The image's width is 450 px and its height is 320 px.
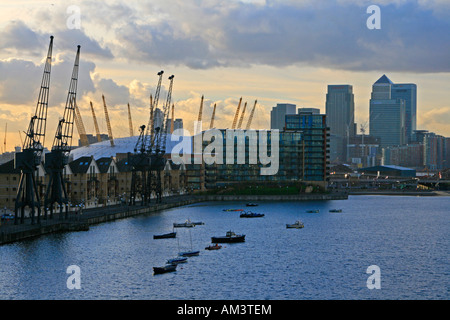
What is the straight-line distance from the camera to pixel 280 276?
2665 inches

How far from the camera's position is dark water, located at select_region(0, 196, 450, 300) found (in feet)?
200

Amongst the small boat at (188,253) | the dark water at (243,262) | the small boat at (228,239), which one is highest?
the small boat at (228,239)

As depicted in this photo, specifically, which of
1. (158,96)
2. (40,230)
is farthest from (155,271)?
(158,96)

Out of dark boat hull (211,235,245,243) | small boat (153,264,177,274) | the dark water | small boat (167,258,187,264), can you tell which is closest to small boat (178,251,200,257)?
the dark water

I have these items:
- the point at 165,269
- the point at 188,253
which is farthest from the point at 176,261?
the point at 188,253

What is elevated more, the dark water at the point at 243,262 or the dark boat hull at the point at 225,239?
the dark boat hull at the point at 225,239

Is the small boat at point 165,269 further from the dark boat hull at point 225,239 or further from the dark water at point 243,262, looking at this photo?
the dark boat hull at point 225,239

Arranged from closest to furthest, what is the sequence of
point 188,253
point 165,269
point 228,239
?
point 165,269 < point 188,253 < point 228,239

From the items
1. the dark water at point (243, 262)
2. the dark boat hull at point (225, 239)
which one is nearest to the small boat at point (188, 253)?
the dark water at point (243, 262)

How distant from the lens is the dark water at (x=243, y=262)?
60875 millimetres

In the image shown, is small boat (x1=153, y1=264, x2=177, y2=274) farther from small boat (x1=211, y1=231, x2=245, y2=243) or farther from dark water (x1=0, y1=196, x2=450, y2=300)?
small boat (x1=211, y1=231, x2=245, y2=243)

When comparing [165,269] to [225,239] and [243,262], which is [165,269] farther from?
[225,239]

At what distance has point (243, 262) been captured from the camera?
2995 inches
